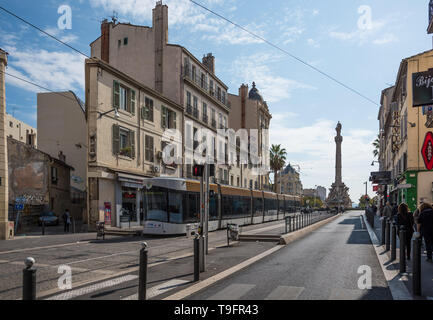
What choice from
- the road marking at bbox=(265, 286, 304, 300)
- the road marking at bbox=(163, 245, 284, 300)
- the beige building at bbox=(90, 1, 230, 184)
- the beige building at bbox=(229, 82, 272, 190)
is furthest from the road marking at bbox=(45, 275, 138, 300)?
the beige building at bbox=(229, 82, 272, 190)

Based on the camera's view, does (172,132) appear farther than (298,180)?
No

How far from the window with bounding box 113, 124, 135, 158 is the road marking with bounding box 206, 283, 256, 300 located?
745 inches

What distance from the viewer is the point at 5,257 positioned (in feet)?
38.2

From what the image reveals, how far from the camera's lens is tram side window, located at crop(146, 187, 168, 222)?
1841cm

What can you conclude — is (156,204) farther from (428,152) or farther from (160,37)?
(160,37)

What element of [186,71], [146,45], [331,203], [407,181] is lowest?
[331,203]

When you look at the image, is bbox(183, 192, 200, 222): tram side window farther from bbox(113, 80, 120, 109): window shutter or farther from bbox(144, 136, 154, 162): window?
bbox(144, 136, 154, 162): window

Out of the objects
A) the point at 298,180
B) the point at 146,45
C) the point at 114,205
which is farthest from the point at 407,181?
the point at 298,180

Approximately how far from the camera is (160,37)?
116ft

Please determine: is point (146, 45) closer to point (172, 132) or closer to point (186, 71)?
point (186, 71)

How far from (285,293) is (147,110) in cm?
2355

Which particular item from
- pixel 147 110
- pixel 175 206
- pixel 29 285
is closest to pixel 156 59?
pixel 147 110

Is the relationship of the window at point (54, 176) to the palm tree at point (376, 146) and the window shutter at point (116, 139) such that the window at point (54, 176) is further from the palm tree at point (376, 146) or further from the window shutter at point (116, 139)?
the palm tree at point (376, 146)
